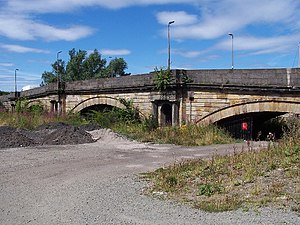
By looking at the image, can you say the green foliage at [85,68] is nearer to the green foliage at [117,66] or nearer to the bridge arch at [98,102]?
the green foliage at [117,66]

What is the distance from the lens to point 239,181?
681 cm

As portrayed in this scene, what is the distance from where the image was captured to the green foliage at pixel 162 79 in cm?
1897

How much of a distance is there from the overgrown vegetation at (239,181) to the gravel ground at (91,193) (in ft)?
1.23

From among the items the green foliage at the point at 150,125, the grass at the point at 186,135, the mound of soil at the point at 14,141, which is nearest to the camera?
the mound of soil at the point at 14,141

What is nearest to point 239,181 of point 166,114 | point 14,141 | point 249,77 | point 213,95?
point 249,77

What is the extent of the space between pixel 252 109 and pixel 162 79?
4981mm

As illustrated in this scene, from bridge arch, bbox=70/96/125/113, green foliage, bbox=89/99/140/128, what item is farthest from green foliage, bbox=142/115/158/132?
bridge arch, bbox=70/96/125/113

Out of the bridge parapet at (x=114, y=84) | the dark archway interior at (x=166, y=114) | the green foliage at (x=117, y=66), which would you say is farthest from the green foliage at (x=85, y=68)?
the dark archway interior at (x=166, y=114)

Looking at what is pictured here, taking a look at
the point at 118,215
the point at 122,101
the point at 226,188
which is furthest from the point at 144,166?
the point at 122,101

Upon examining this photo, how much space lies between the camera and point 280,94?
49.5 feet

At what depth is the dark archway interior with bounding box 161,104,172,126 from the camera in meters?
20.2

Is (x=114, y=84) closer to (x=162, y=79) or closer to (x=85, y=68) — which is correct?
(x=162, y=79)

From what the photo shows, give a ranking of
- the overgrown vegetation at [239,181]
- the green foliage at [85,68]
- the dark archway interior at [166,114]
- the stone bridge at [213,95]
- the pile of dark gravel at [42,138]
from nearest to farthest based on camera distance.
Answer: the overgrown vegetation at [239,181]
the pile of dark gravel at [42,138]
the stone bridge at [213,95]
the dark archway interior at [166,114]
the green foliage at [85,68]

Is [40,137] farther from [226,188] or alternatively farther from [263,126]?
[263,126]
